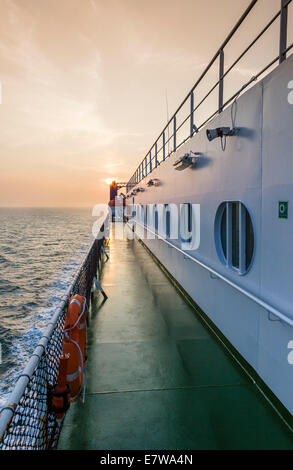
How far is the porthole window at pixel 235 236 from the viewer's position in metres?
3.92

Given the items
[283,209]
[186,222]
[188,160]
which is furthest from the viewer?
[186,222]

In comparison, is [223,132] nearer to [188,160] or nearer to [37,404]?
[188,160]

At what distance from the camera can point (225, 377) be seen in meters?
3.71

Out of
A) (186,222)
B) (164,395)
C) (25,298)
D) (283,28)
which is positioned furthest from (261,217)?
(25,298)

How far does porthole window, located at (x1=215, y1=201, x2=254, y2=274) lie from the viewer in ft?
12.8

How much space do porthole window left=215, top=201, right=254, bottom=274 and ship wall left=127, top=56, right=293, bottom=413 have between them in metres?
0.12

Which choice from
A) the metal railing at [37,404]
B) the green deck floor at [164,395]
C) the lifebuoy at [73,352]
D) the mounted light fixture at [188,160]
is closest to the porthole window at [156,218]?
the mounted light fixture at [188,160]

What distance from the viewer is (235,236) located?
14.4ft

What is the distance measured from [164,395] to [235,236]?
2290mm

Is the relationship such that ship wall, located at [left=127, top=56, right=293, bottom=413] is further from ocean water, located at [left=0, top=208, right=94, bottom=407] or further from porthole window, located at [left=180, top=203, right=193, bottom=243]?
ocean water, located at [left=0, top=208, right=94, bottom=407]

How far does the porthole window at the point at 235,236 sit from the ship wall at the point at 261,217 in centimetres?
12

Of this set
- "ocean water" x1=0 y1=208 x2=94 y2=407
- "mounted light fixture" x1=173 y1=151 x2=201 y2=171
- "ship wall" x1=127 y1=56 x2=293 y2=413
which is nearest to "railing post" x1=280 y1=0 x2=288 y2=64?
"ship wall" x1=127 y1=56 x2=293 y2=413

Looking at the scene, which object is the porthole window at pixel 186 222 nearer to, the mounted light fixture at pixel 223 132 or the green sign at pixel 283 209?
the mounted light fixture at pixel 223 132
